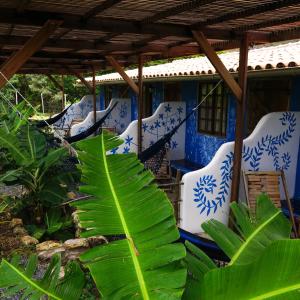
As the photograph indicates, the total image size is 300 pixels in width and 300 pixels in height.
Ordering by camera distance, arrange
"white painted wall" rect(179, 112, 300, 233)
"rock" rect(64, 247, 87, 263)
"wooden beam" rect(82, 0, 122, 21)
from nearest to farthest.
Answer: "wooden beam" rect(82, 0, 122, 21)
"rock" rect(64, 247, 87, 263)
"white painted wall" rect(179, 112, 300, 233)

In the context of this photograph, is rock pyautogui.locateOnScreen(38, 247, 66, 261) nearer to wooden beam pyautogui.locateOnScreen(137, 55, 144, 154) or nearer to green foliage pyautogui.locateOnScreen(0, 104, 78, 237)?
green foliage pyautogui.locateOnScreen(0, 104, 78, 237)

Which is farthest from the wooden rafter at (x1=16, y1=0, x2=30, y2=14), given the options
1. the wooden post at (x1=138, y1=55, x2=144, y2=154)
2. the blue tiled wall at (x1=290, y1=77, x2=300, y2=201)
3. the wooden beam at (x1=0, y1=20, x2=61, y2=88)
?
the blue tiled wall at (x1=290, y1=77, x2=300, y2=201)

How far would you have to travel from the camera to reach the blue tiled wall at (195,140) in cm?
726

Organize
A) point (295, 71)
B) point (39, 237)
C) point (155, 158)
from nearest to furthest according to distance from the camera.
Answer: point (295, 71) < point (39, 237) < point (155, 158)

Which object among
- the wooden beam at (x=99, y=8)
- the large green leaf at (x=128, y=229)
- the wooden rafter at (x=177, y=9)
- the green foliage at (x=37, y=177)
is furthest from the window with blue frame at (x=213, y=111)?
the large green leaf at (x=128, y=229)

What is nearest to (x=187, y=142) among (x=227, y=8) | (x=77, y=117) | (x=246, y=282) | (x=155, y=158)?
(x=155, y=158)

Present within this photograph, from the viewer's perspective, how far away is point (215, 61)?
4.55 m

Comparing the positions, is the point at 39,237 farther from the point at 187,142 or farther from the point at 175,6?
the point at 187,142

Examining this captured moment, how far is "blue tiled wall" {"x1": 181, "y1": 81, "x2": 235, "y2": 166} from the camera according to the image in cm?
726

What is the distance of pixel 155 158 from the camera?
711 centimetres

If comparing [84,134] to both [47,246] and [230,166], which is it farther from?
[47,246]

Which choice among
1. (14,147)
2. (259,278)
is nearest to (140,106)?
(14,147)

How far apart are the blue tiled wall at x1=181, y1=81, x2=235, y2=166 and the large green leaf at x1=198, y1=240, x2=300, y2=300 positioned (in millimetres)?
5616

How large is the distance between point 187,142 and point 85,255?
6964 mm
